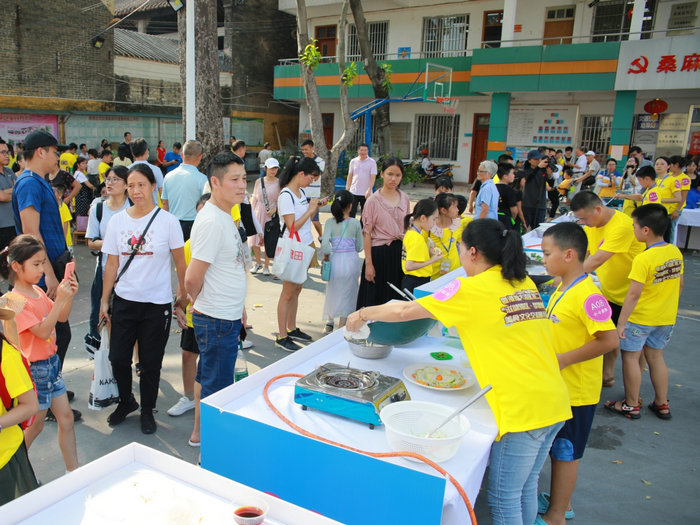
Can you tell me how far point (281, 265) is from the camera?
15.8 ft

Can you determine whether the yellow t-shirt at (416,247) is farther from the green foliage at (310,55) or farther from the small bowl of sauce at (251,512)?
the green foliage at (310,55)

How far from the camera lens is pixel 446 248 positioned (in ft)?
15.0

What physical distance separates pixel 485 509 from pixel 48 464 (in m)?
2.58

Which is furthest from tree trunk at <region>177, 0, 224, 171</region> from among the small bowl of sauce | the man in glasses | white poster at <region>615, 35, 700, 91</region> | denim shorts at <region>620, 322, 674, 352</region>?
white poster at <region>615, 35, 700, 91</region>

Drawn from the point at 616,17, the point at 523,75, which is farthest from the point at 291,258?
the point at 616,17

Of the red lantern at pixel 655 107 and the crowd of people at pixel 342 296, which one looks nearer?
the crowd of people at pixel 342 296

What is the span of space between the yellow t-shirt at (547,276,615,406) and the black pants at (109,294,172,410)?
2.42 meters

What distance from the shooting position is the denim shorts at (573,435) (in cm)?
264

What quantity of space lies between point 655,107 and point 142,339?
56.4ft

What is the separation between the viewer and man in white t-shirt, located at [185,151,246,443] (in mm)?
2820

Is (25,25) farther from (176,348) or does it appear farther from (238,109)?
(176,348)

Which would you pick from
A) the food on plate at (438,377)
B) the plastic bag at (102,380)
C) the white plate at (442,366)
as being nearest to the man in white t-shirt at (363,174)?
the plastic bag at (102,380)

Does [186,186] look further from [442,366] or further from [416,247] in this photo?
[442,366]

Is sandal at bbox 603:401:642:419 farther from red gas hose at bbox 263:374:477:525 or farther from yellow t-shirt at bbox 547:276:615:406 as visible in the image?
red gas hose at bbox 263:374:477:525
